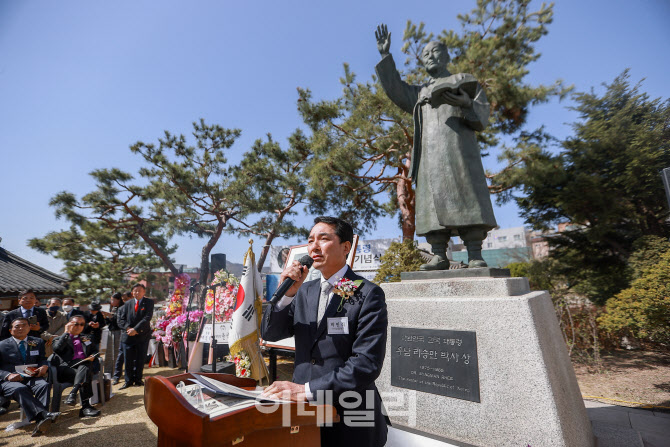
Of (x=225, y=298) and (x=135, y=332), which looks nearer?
(x=135, y=332)

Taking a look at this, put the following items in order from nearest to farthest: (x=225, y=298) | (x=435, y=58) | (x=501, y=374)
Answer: (x=501, y=374) → (x=435, y=58) → (x=225, y=298)

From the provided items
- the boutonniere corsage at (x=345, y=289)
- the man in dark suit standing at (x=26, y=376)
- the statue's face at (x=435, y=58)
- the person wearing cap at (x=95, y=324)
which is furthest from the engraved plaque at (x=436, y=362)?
the person wearing cap at (x=95, y=324)

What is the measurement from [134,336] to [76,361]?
1.07m

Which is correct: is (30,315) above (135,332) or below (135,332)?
above

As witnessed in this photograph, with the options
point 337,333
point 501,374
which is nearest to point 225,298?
point 501,374

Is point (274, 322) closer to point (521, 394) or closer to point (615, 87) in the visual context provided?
point (521, 394)

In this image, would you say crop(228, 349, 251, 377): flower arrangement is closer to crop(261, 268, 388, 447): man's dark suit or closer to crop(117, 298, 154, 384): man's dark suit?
→ crop(261, 268, 388, 447): man's dark suit

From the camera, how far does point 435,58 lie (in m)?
3.65

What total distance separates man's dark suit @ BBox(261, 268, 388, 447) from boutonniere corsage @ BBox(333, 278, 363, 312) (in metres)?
0.02

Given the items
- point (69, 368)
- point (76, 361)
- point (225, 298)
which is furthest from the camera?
point (225, 298)

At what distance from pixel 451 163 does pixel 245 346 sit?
10.2 feet

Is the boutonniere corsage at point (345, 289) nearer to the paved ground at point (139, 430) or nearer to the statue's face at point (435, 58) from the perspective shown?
the paved ground at point (139, 430)

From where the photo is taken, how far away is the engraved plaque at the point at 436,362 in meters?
2.46

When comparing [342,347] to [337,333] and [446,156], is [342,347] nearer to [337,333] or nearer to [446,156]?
[337,333]
